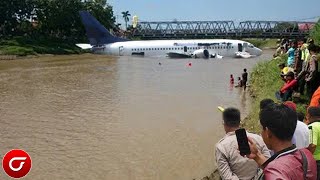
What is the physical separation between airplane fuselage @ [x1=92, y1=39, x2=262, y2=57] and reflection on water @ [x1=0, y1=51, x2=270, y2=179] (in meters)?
27.3

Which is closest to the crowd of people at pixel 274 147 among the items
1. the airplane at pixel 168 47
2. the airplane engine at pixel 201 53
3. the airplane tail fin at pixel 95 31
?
the airplane engine at pixel 201 53

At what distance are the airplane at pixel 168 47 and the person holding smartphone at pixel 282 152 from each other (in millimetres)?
46393

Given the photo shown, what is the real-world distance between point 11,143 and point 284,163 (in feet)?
29.6

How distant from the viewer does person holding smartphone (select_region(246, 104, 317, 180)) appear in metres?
2.57

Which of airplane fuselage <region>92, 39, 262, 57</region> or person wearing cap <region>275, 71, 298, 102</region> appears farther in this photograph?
airplane fuselage <region>92, 39, 262, 57</region>

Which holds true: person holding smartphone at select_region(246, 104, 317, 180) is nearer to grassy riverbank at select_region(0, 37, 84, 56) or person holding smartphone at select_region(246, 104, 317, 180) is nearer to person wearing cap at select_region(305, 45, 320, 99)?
person wearing cap at select_region(305, 45, 320, 99)

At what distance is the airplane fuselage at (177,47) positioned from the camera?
4928 centimetres

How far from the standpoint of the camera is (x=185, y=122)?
502 inches

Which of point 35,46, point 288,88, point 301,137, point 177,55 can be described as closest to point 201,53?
point 177,55

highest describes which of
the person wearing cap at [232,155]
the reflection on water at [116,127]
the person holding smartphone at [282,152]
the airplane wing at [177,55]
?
the person holding smartphone at [282,152]

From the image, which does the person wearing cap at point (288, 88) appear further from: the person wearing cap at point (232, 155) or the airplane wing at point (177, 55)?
the airplane wing at point (177, 55)

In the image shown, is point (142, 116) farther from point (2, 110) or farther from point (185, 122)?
point (2, 110)

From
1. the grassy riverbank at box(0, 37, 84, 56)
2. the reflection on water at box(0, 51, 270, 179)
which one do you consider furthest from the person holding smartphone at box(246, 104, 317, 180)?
the grassy riverbank at box(0, 37, 84, 56)

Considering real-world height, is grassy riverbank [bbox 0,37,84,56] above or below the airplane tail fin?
below
